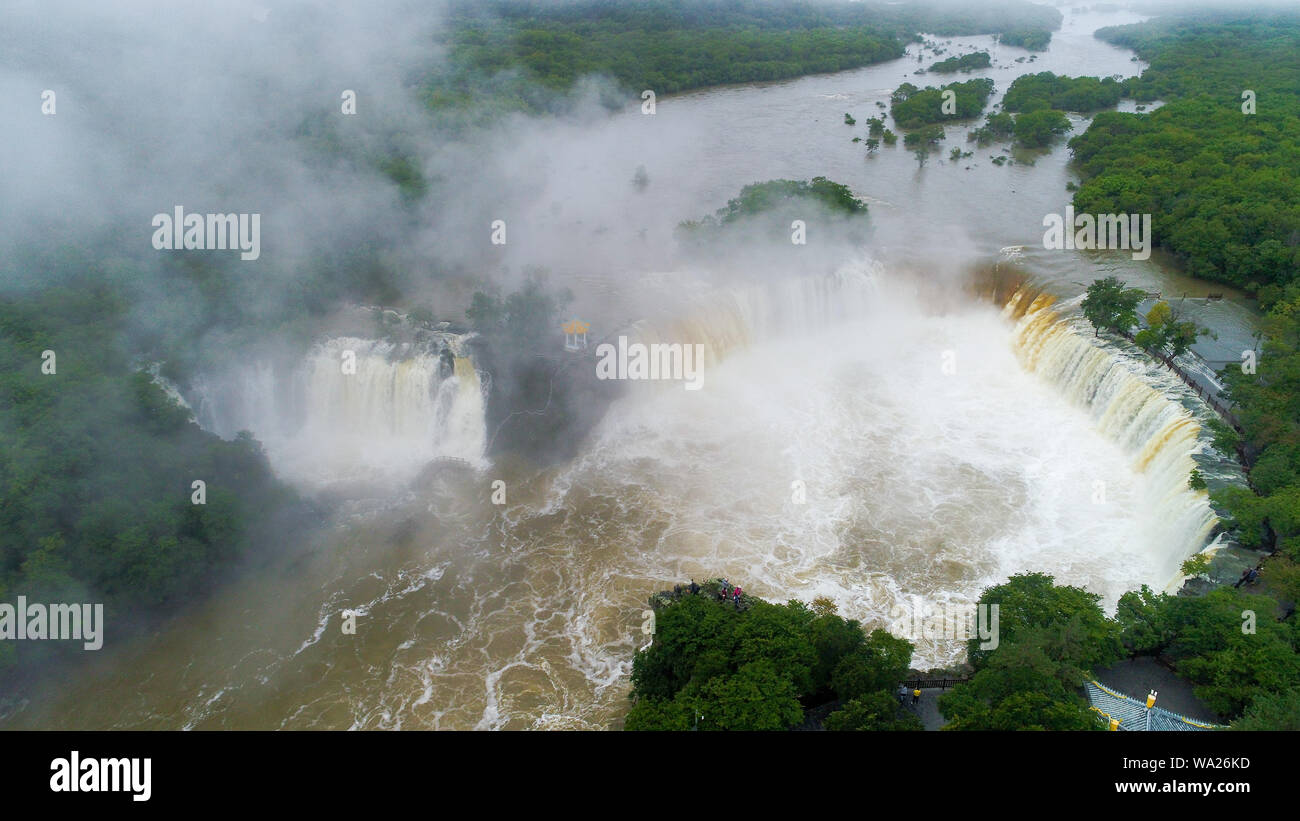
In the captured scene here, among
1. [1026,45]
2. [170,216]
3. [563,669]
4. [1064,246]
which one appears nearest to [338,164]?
[170,216]

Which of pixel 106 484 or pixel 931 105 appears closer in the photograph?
pixel 106 484

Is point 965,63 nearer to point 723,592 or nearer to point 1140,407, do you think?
point 1140,407

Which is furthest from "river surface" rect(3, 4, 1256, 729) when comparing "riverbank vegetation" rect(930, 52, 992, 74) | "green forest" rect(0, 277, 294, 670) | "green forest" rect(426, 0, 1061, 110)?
"riverbank vegetation" rect(930, 52, 992, 74)

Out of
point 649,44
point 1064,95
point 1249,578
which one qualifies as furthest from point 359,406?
point 1064,95

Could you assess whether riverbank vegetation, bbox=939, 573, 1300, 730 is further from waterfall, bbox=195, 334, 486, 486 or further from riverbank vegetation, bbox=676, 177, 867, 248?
riverbank vegetation, bbox=676, 177, 867, 248

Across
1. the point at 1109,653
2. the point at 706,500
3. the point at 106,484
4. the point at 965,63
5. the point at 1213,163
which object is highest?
the point at 965,63

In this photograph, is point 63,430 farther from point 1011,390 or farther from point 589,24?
point 589,24

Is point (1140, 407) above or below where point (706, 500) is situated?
above
